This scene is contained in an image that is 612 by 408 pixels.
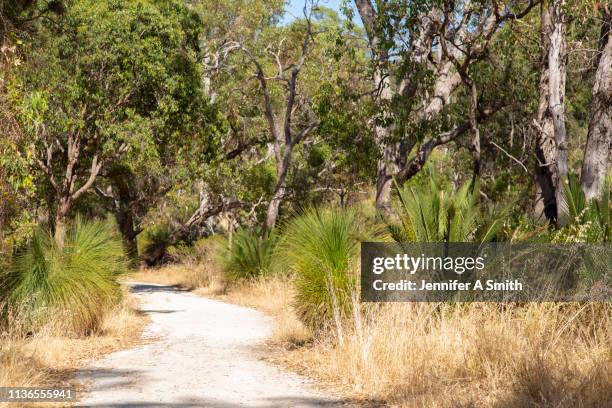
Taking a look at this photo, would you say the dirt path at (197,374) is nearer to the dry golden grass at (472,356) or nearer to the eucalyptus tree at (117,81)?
the dry golden grass at (472,356)

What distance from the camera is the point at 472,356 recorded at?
7.70 metres

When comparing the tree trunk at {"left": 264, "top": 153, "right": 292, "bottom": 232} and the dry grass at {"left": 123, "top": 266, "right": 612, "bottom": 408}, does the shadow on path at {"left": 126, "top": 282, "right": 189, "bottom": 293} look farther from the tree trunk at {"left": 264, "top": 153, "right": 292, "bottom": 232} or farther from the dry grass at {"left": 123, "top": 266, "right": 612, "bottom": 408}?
the dry grass at {"left": 123, "top": 266, "right": 612, "bottom": 408}

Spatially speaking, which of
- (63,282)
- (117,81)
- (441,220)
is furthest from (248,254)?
(441,220)

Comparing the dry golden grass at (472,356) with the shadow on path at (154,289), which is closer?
the dry golden grass at (472,356)

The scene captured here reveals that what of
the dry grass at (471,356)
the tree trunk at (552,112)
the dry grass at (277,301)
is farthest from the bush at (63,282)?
the tree trunk at (552,112)

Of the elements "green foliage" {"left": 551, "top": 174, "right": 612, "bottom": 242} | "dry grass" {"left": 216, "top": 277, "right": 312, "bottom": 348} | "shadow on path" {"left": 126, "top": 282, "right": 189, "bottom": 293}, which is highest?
"green foliage" {"left": 551, "top": 174, "right": 612, "bottom": 242}

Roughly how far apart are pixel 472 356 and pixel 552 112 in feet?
20.5

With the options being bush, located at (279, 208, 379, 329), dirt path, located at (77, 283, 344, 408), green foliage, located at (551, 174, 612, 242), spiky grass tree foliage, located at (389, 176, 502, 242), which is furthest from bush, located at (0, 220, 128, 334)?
green foliage, located at (551, 174, 612, 242)

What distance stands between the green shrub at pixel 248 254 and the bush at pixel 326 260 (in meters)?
9.88

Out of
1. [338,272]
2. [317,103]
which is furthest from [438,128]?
[338,272]

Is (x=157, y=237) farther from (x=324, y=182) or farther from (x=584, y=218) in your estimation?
(x=584, y=218)

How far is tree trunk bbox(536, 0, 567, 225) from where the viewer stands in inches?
498

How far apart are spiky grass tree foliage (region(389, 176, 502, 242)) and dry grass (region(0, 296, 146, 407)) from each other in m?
4.36

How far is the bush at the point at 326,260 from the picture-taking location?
10453mm
